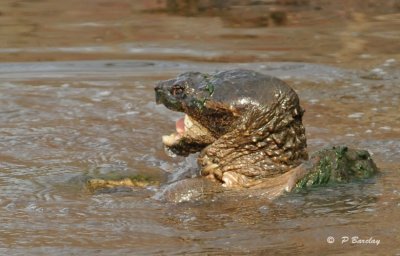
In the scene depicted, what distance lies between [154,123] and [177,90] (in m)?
1.76

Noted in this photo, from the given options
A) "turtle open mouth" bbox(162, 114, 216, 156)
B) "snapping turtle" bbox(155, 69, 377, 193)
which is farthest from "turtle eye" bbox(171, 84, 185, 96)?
"turtle open mouth" bbox(162, 114, 216, 156)

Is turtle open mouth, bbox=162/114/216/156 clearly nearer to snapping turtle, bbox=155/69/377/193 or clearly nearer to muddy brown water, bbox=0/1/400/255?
snapping turtle, bbox=155/69/377/193

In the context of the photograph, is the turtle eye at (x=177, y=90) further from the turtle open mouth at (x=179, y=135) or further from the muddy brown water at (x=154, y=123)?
the muddy brown water at (x=154, y=123)

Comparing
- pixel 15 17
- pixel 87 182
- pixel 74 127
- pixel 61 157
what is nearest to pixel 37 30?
pixel 15 17

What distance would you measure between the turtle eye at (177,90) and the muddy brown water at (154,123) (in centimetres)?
49

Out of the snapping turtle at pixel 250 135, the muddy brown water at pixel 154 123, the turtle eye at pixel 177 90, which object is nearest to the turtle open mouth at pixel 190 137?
the snapping turtle at pixel 250 135

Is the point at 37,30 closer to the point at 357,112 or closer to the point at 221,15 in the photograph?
the point at 221,15

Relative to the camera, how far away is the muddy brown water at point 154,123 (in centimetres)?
450

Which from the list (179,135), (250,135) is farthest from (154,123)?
(250,135)

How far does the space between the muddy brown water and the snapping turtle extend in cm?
14

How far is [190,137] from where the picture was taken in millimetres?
5258

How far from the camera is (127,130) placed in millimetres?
6781

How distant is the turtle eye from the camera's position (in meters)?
5.23

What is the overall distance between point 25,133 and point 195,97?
6.30 ft
